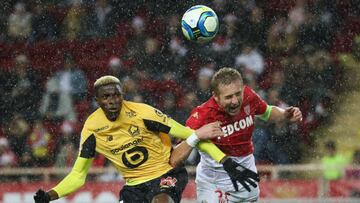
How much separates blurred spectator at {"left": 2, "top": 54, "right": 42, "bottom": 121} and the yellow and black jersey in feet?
18.9

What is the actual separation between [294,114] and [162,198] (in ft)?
4.45

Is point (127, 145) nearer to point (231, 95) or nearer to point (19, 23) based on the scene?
point (231, 95)

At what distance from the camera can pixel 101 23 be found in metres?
14.2

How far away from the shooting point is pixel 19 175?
13.0 metres

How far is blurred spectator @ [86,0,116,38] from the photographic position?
14156 millimetres

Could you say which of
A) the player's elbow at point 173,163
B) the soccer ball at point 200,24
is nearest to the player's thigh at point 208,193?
the player's elbow at point 173,163

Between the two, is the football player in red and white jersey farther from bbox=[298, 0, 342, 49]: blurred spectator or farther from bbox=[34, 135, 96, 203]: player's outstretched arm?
bbox=[298, 0, 342, 49]: blurred spectator

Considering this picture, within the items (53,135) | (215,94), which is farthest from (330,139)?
(215,94)

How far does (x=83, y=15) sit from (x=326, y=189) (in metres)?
4.45

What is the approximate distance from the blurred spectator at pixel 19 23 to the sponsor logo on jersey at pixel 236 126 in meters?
6.91

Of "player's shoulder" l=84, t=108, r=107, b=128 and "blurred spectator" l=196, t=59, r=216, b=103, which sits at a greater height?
"blurred spectator" l=196, t=59, r=216, b=103

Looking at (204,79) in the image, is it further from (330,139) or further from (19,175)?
(19,175)

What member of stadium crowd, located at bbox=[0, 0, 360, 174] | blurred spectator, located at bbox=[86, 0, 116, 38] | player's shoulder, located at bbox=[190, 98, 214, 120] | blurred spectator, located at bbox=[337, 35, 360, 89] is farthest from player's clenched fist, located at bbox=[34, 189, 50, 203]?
blurred spectator, located at bbox=[337, 35, 360, 89]

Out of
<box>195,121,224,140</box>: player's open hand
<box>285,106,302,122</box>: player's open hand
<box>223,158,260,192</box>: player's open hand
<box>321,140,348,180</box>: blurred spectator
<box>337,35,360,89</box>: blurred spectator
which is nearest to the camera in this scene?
<box>223,158,260,192</box>: player's open hand
